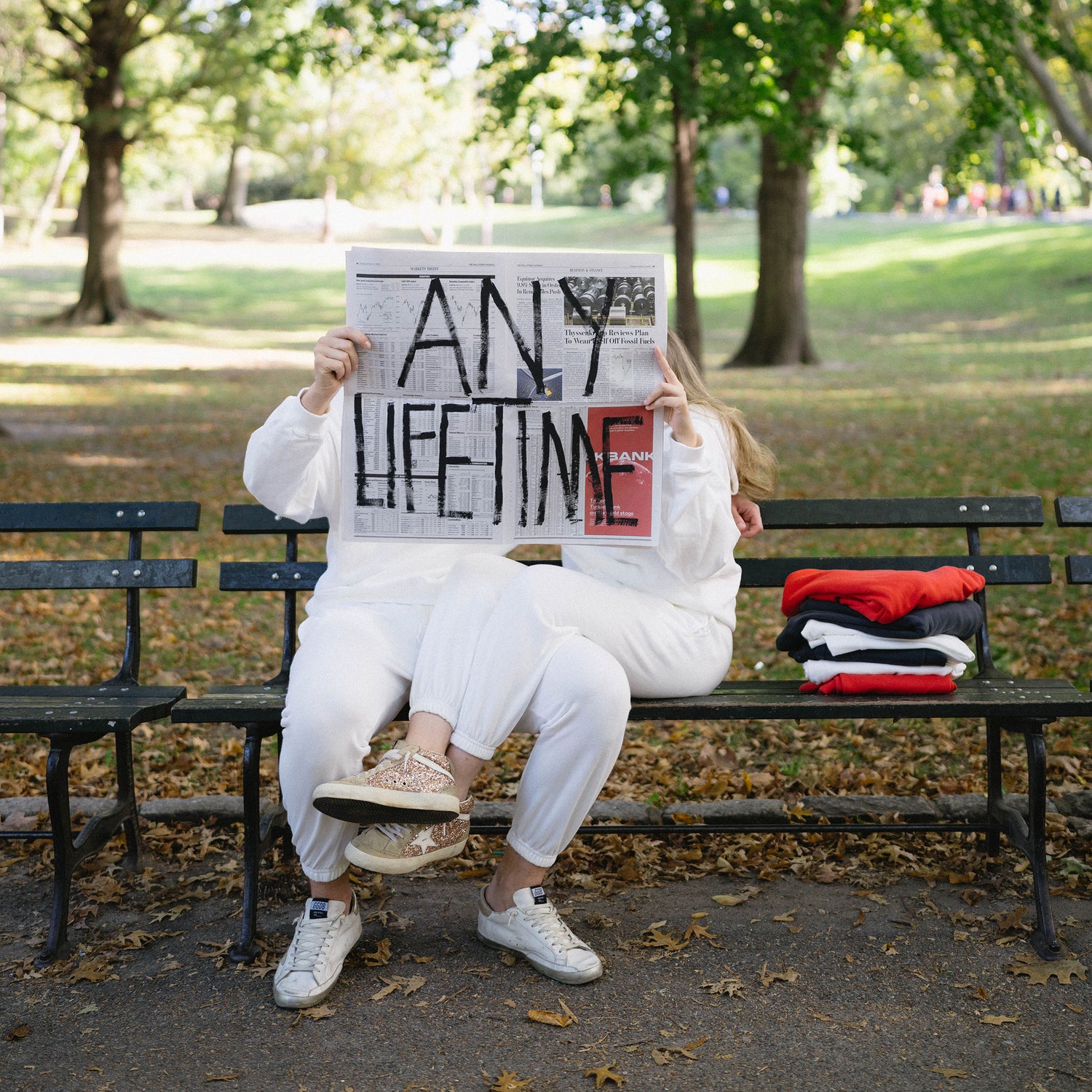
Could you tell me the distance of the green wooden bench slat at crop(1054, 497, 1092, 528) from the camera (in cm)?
408

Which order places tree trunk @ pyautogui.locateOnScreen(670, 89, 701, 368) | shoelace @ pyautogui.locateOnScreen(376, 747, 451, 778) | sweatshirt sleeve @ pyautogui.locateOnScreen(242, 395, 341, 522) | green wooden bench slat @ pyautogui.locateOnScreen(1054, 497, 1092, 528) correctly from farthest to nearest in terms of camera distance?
tree trunk @ pyautogui.locateOnScreen(670, 89, 701, 368)
green wooden bench slat @ pyautogui.locateOnScreen(1054, 497, 1092, 528)
sweatshirt sleeve @ pyautogui.locateOnScreen(242, 395, 341, 522)
shoelace @ pyautogui.locateOnScreen(376, 747, 451, 778)

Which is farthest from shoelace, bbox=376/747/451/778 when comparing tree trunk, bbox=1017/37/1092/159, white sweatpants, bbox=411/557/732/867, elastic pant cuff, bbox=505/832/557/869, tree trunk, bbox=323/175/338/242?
tree trunk, bbox=323/175/338/242

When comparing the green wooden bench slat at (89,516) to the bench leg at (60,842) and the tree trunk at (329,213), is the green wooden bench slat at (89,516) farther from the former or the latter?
the tree trunk at (329,213)

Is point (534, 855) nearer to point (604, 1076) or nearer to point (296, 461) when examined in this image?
point (604, 1076)

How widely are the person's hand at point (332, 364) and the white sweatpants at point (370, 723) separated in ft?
2.01

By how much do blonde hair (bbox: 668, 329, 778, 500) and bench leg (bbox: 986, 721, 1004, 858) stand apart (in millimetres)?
1046

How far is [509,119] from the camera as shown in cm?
1489

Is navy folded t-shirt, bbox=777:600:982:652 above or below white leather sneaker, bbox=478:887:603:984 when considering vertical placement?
above

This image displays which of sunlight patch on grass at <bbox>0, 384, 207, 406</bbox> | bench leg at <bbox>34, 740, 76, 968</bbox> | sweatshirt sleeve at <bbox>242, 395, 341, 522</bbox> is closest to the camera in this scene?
sweatshirt sleeve at <bbox>242, 395, 341, 522</bbox>

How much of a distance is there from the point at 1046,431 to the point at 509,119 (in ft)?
22.9

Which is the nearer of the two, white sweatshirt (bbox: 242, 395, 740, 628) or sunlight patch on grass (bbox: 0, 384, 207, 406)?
white sweatshirt (bbox: 242, 395, 740, 628)

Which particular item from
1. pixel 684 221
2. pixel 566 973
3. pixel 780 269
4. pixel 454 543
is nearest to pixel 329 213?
pixel 780 269

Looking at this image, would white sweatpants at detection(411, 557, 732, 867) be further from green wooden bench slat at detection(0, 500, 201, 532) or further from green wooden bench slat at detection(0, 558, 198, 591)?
green wooden bench slat at detection(0, 500, 201, 532)

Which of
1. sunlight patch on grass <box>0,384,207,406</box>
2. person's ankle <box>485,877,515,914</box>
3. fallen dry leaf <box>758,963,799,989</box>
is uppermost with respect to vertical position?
sunlight patch on grass <box>0,384,207,406</box>
